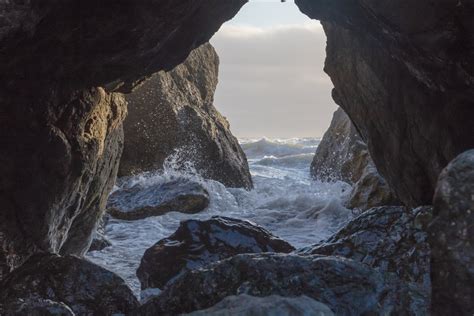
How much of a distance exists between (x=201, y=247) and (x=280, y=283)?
2613mm

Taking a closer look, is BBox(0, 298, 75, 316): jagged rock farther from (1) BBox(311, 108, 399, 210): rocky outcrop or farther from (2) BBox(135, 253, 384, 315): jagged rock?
(1) BBox(311, 108, 399, 210): rocky outcrop

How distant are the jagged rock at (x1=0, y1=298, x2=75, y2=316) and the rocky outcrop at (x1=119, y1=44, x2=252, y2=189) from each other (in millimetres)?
9616

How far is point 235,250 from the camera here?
18.5 feet

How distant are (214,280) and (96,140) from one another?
2.81 metres

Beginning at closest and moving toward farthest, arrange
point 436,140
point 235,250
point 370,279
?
point 370,279
point 436,140
point 235,250

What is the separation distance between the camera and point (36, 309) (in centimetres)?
341

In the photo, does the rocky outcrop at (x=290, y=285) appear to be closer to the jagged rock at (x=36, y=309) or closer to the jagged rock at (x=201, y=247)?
the jagged rock at (x=36, y=309)

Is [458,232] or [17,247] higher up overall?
[458,232]

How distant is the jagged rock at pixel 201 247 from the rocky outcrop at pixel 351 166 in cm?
325

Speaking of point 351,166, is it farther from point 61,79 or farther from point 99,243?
point 61,79

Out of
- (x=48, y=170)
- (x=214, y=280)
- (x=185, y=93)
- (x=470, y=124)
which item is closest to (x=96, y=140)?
(x=48, y=170)

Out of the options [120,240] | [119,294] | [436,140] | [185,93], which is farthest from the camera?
[185,93]

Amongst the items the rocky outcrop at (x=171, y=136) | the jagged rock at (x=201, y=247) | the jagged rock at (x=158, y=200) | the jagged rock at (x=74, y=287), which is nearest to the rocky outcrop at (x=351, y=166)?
the rocky outcrop at (x=171, y=136)

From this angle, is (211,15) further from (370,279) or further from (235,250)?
(370,279)
